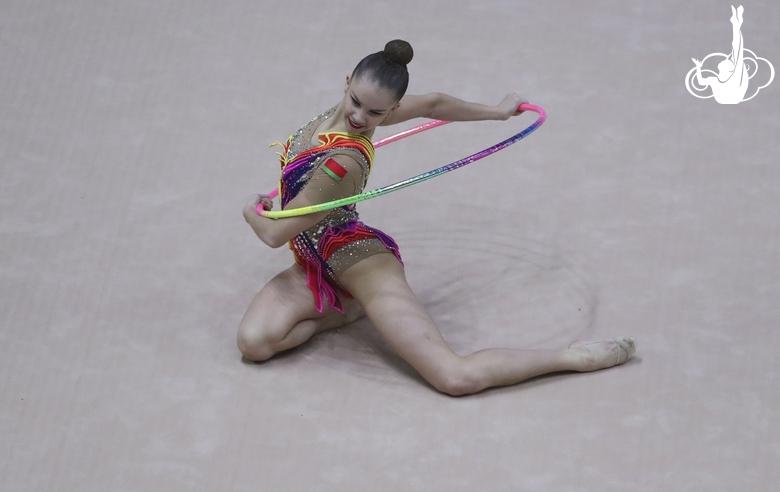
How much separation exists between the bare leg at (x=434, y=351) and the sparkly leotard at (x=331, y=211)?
0.19 ft

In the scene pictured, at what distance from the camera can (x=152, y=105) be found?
14.2 feet

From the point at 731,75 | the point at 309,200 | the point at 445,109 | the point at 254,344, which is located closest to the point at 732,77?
the point at 731,75

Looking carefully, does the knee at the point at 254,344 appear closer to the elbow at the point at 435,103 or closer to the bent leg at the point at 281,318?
the bent leg at the point at 281,318

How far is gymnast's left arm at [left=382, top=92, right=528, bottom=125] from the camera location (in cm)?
317

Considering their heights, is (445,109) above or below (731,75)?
below

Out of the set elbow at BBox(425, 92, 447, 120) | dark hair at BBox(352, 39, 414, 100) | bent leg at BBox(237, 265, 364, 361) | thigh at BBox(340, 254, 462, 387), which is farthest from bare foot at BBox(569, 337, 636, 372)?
dark hair at BBox(352, 39, 414, 100)

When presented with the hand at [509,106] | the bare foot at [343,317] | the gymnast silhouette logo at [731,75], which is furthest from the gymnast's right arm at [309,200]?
the gymnast silhouette logo at [731,75]

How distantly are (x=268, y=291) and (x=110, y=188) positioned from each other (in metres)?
1.06

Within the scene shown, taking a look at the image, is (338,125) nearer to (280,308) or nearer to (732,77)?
(280,308)

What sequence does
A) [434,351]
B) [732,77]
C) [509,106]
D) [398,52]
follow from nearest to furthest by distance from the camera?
[398,52], [434,351], [509,106], [732,77]

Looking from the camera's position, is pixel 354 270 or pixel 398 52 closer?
pixel 398 52

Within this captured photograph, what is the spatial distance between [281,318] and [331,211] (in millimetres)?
355

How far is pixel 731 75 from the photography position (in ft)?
15.0

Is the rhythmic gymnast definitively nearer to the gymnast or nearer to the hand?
the hand
